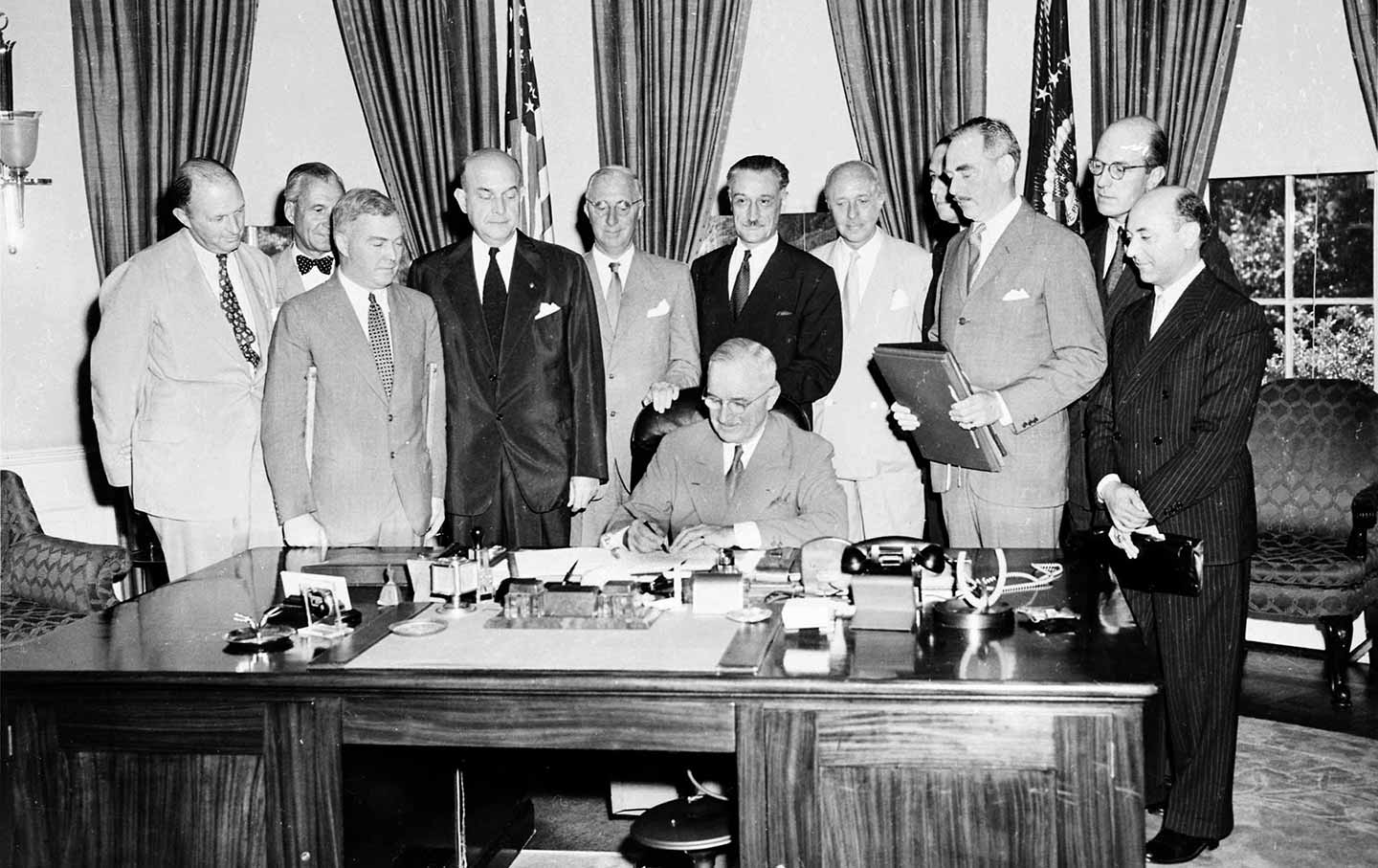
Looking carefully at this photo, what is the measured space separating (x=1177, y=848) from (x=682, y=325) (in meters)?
2.54

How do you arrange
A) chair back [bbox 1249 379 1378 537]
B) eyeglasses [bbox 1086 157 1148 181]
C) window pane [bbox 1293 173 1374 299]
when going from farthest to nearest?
window pane [bbox 1293 173 1374 299]
chair back [bbox 1249 379 1378 537]
eyeglasses [bbox 1086 157 1148 181]

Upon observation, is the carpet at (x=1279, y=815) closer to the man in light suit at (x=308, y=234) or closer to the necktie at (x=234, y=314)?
the necktie at (x=234, y=314)

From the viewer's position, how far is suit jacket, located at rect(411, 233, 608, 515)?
452 centimetres

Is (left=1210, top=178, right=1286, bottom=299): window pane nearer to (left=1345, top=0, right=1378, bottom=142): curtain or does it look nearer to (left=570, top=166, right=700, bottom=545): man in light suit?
(left=1345, top=0, right=1378, bottom=142): curtain

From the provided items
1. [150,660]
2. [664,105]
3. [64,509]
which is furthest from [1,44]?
[150,660]

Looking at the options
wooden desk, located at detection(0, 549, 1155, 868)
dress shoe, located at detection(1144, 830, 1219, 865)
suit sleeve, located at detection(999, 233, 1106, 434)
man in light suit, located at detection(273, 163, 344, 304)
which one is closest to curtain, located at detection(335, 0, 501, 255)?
man in light suit, located at detection(273, 163, 344, 304)

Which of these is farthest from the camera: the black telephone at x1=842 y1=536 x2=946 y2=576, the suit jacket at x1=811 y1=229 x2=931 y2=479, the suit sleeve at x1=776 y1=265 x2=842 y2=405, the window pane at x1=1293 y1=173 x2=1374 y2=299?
the window pane at x1=1293 y1=173 x2=1374 y2=299

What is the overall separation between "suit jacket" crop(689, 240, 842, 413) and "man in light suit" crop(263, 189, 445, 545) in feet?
4.30

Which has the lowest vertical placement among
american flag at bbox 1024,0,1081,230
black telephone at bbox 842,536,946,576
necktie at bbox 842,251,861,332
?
black telephone at bbox 842,536,946,576

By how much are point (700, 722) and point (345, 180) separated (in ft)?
19.4

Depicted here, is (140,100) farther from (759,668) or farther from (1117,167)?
(759,668)

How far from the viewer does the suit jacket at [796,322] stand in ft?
15.3

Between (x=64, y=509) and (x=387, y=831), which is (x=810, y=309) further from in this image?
(x=64, y=509)

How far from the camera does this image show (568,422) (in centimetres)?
460
